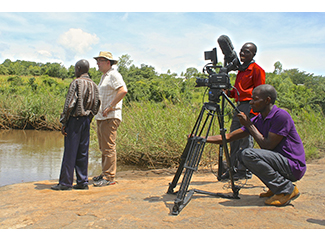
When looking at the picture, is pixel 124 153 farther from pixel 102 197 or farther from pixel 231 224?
pixel 231 224

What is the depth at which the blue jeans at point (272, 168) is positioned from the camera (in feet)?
9.68

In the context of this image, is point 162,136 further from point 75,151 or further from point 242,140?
point 75,151

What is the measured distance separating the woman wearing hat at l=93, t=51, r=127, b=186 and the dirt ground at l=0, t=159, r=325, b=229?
46cm

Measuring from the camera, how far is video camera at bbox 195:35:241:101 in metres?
3.12

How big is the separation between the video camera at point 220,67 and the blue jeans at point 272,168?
73 centimetres

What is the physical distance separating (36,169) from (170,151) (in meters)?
2.64

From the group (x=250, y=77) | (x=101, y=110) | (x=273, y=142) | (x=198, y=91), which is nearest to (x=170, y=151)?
(x=101, y=110)

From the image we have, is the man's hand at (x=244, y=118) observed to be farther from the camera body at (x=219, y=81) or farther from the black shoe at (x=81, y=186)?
the black shoe at (x=81, y=186)

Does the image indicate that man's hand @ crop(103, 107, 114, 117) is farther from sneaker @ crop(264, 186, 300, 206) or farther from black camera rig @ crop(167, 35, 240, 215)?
sneaker @ crop(264, 186, 300, 206)

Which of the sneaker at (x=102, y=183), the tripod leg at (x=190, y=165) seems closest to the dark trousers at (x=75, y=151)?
the sneaker at (x=102, y=183)

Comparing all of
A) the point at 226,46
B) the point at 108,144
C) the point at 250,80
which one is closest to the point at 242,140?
the point at 250,80

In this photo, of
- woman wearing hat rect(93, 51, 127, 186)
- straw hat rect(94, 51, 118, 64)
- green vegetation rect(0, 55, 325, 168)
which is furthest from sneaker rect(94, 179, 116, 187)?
straw hat rect(94, 51, 118, 64)

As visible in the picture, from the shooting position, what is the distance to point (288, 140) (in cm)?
304

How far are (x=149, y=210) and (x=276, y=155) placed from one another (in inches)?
54.3
